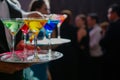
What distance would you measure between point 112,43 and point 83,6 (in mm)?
3339

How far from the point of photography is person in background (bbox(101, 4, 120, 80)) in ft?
14.6

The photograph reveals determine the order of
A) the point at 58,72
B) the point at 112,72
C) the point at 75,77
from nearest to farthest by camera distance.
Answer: the point at 58,72 → the point at 75,77 → the point at 112,72

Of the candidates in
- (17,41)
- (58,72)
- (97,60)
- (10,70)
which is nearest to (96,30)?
(97,60)

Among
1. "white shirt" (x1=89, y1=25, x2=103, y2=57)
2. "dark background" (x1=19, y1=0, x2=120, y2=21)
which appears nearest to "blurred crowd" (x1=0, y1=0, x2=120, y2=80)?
"white shirt" (x1=89, y1=25, x2=103, y2=57)

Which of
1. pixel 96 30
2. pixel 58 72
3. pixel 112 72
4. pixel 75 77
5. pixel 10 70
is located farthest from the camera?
pixel 96 30

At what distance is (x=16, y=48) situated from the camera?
5.38 ft

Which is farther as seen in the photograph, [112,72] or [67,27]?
[112,72]

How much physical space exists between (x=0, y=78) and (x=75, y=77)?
3.20 meters

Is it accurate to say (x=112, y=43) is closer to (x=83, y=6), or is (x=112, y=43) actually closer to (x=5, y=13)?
(x=5, y=13)

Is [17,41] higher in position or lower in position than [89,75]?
higher

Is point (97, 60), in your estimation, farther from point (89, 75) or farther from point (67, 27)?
point (67, 27)

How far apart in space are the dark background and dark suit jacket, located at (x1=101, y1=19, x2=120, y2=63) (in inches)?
98.6

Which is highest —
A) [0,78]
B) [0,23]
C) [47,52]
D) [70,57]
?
[0,23]

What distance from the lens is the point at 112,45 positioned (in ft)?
14.9
